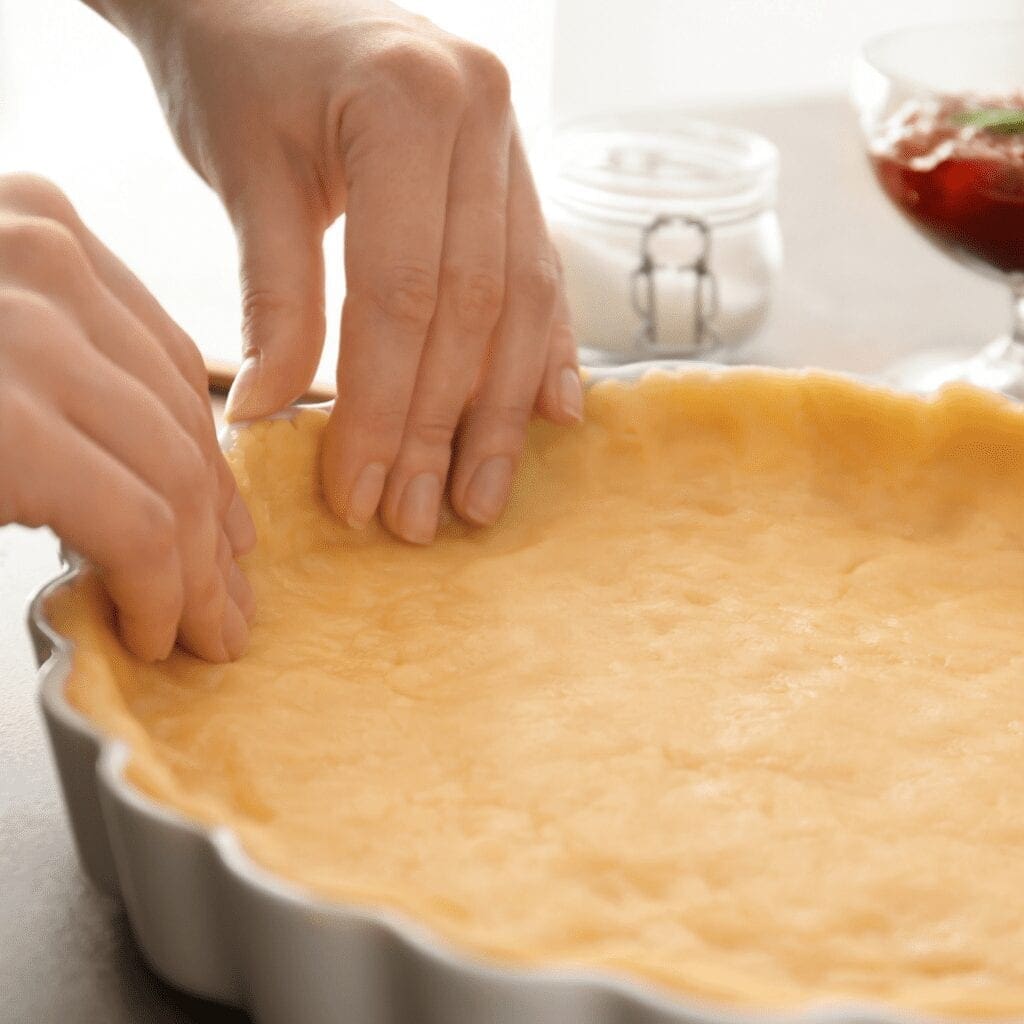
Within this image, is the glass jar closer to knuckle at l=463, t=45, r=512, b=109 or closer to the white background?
knuckle at l=463, t=45, r=512, b=109

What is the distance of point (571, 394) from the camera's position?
0.96 meters

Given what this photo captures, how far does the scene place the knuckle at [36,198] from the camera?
0.70m

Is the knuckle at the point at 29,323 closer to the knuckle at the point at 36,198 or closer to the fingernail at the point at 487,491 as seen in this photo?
the knuckle at the point at 36,198

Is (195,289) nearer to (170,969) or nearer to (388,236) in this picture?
(388,236)

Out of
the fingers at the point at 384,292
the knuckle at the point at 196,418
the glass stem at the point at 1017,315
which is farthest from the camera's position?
the glass stem at the point at 1017,315

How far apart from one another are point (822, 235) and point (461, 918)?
119cm

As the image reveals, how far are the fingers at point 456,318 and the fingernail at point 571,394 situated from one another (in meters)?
0.07

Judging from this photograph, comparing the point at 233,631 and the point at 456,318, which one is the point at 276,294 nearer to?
the point at 456,318

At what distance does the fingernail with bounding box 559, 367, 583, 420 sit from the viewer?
37.7 inches

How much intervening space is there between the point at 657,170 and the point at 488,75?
53cm

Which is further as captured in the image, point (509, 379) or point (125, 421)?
point (509, 379)

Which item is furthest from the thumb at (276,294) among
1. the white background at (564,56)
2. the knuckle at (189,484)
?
the white background at (564,56)

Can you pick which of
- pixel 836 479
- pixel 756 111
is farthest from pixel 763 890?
pixel 756 111

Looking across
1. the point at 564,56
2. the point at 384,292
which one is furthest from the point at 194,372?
the point at 564,56
